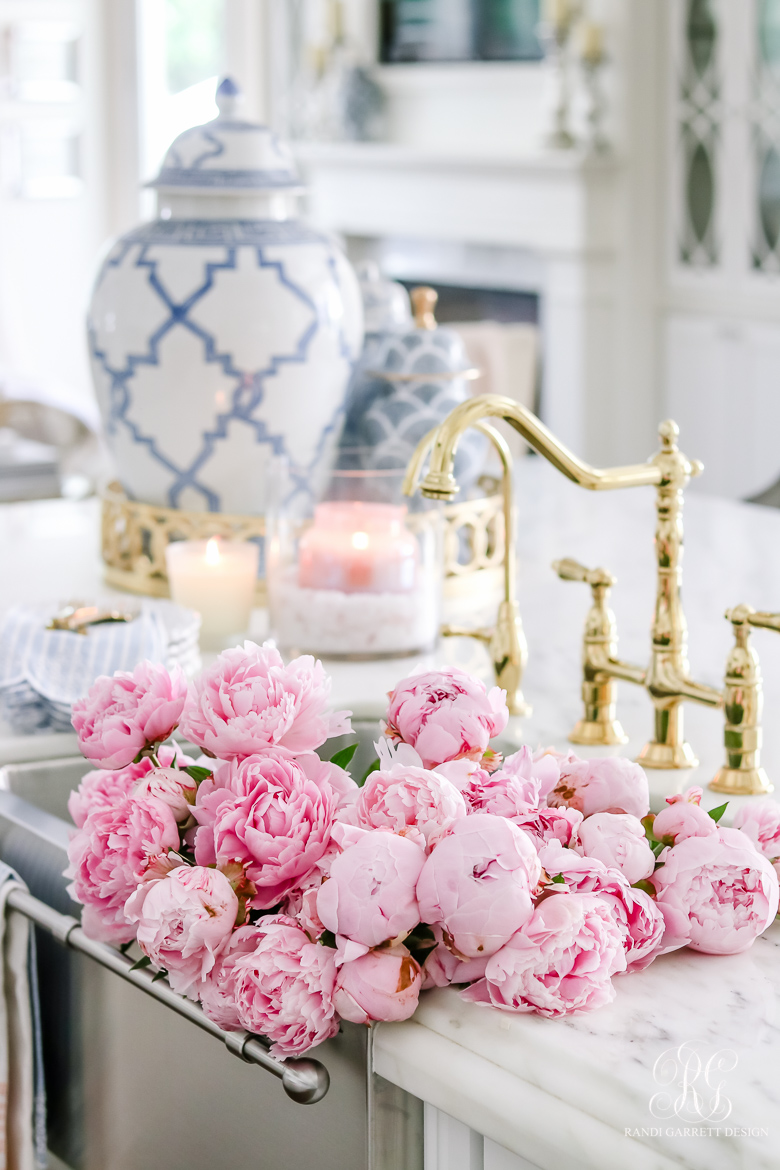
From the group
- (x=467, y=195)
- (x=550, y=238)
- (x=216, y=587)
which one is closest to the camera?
(x=216, y=587)

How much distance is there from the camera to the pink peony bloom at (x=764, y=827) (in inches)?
29.3

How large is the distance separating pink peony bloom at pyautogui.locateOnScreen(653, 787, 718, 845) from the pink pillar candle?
0.56 meters

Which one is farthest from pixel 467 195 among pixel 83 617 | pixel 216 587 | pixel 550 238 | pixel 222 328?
pixel 83 617

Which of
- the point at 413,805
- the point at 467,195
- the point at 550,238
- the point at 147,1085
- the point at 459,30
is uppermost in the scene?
the point at 459,30

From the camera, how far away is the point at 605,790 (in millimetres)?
764

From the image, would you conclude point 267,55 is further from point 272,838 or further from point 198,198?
point 272,838

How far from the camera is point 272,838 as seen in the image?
0.66 metres

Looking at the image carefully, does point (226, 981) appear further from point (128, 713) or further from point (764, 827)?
point (764, 827)

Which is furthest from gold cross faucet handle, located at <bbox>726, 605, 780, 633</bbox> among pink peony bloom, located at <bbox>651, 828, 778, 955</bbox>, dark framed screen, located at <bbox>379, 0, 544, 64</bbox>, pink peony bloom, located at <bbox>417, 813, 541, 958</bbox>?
dark framed screen, located at <bbox>379, 0, 544, 64</bbox>

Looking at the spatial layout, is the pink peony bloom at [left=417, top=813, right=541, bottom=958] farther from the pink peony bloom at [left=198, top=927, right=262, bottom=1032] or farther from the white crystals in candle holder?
the white crystals in candle holder

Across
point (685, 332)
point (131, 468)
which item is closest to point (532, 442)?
point (131, 468)

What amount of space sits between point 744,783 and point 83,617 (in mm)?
578

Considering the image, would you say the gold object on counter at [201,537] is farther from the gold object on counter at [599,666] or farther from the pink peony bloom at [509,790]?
the pink peony bloom at [509,790]

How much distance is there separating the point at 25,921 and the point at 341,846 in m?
0.33
